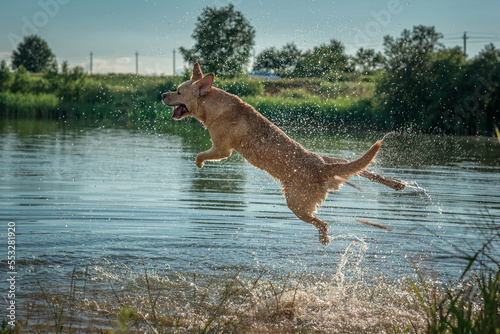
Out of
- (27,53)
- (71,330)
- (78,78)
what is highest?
(27,53)

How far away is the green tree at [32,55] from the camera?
354ft

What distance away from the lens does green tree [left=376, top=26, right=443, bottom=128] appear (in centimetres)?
4003

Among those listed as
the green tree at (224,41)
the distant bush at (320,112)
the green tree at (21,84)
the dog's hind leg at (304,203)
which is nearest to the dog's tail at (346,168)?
the dog's hind leg at (304,203)

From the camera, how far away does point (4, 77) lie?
184 feet

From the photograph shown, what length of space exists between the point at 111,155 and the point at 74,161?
224 centimetres

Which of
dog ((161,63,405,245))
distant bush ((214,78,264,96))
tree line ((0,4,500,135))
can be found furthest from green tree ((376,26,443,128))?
dog ((161,63,405,245))

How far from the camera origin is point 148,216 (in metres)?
11.5

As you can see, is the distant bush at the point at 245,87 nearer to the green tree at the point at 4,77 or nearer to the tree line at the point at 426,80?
the tree line at the point at 426,80

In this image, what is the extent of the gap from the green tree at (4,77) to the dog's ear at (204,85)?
5181cm

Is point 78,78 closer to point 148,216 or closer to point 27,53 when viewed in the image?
point 148,216

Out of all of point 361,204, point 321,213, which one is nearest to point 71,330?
point 321,213

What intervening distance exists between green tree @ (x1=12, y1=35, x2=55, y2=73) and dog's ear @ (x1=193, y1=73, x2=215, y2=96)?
107177 mm

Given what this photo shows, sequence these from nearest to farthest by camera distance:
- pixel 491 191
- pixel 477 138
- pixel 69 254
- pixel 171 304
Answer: pixel 171 304, pixel 69 254, pixel 491 191, pixel 477 138

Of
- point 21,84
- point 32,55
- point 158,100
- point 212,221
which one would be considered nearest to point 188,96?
point 212,221
